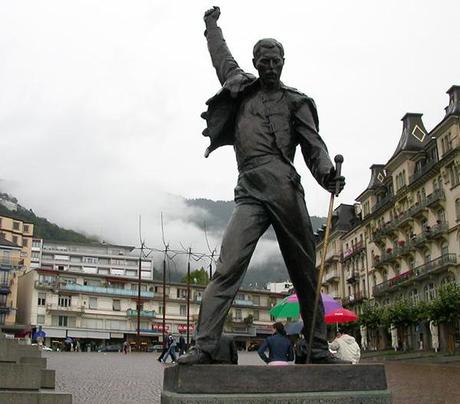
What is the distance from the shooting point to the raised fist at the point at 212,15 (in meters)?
6.15

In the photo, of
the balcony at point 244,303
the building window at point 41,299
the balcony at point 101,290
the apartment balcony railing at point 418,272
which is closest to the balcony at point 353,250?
the apartment balcony railing at point 418,272

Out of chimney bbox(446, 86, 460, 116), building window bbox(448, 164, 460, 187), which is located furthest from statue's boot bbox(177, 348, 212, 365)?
building window bbox(448, 164, 460, 187)

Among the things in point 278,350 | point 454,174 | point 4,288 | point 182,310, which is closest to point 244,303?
point 182,310

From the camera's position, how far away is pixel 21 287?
278 ft

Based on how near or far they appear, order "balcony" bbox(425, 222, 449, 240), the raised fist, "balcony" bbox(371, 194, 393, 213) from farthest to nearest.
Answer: "balcony" bbox(371, 194, 393, 213), "balcony" bbox(425, 222, 449, 240), the raised fist

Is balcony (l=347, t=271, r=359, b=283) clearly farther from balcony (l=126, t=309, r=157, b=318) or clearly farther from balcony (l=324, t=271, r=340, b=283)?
balcony (l=126, t=309, r=157, b=318)

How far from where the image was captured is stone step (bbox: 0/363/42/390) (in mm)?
7840

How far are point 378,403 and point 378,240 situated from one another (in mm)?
60994

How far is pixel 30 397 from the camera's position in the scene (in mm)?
7660

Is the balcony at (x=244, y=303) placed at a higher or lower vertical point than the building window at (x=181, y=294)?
lower

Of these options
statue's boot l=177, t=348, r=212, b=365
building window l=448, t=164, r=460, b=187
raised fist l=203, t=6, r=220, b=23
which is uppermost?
building window l=448, t=164, r=460, b=187

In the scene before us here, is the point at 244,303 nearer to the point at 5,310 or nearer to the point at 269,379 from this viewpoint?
the point at 5,310

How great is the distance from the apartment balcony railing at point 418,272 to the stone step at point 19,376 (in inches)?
1709

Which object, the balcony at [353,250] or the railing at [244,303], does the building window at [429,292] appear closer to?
the balcony at [353,250]
